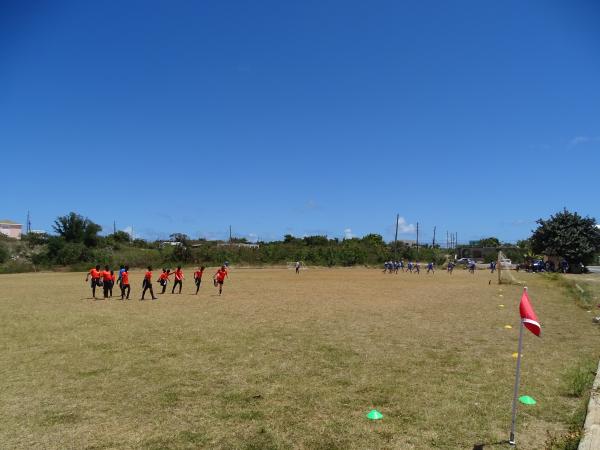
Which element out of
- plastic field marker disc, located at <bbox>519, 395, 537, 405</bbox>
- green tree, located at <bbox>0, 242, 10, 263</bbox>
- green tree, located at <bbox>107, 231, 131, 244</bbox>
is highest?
green tree, located at <bbox>107, 231, 131, 244</bbox>

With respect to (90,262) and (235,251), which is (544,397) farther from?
(235,251)

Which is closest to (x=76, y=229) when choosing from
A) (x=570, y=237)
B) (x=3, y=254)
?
(x=3, y=254)

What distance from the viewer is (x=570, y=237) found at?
168ft

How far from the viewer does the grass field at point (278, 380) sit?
17.7 feet

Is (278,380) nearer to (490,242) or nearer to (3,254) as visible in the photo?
(3,254)

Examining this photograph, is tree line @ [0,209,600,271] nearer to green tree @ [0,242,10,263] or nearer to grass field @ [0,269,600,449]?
green tree @ [0,242,10,263]

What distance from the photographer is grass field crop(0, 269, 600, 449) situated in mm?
5406

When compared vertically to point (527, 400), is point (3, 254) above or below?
above

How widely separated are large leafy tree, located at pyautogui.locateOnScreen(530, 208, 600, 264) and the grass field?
41978mm

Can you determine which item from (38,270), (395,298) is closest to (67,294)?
(395,298)

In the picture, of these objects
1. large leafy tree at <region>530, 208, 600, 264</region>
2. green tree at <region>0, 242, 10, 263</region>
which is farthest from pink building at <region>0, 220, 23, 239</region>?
large leafy tree at <region>530, 208, 600, 264</region>

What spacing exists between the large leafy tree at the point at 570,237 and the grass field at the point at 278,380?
138ft

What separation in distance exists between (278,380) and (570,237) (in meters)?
53.6

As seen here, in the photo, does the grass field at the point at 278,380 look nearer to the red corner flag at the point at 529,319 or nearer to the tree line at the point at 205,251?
the red corner flag at the point at 529,319
